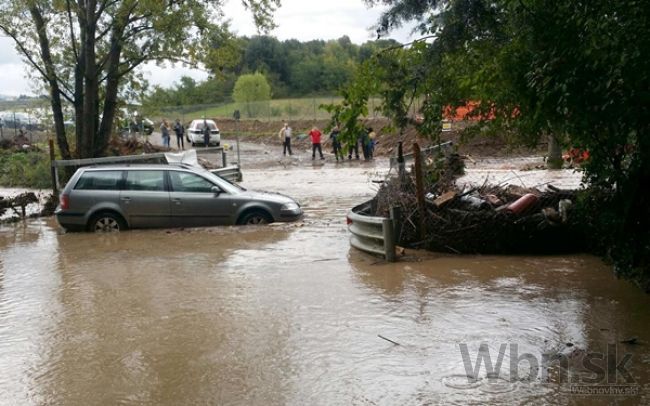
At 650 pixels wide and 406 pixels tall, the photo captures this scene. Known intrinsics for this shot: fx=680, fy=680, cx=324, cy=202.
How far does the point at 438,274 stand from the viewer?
957 centimetres

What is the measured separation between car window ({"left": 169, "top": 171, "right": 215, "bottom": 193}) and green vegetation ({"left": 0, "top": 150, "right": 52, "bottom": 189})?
12.5 metres

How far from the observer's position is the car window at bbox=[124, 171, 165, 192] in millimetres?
14094

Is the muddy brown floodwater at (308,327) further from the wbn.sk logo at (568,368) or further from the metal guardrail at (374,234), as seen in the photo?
the metal guardrail at (374,234)

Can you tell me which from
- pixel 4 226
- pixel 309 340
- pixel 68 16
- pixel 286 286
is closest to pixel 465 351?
pixel 309 340

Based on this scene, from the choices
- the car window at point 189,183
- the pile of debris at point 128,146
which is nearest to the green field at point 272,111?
the pile of debris at point 128,146

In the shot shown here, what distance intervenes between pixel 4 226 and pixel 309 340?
498 inches

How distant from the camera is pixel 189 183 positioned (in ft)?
46.1

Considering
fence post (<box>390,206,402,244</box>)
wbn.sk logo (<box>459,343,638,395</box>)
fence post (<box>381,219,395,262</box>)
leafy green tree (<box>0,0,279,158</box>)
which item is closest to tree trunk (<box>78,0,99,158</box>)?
leafy green tree (<box>0,0,279,158</box>)

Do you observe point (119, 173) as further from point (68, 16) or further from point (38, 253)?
point (68, 16)

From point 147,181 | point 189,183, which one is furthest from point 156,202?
point 189,183

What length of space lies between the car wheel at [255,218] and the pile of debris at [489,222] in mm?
3469

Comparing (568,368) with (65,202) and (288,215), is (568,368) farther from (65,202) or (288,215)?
(65,202)

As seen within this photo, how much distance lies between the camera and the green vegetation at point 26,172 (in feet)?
82.0

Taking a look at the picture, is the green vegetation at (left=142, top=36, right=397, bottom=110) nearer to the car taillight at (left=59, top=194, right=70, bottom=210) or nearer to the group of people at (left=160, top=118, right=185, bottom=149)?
the group of people at (left=160, top=118, right=185, bottom=149)
